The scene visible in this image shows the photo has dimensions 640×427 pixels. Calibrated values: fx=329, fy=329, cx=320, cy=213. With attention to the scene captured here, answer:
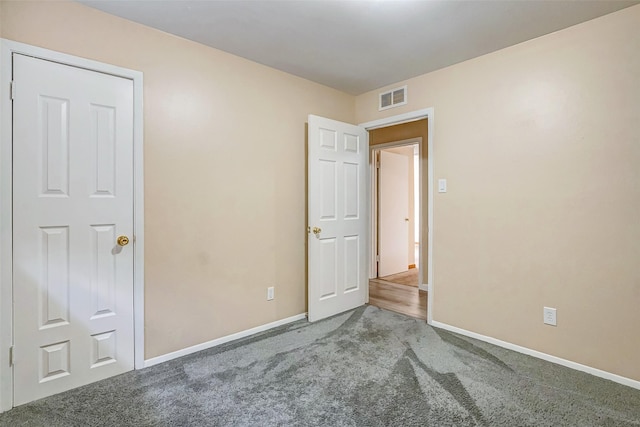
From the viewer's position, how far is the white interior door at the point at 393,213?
17.1 feet

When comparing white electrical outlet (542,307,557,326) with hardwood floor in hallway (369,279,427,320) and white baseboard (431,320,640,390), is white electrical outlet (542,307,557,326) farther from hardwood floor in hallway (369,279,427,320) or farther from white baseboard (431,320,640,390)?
hardwood floor in hallway (369,279,427,320)

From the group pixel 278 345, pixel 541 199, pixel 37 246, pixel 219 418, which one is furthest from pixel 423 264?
pixel 37 246

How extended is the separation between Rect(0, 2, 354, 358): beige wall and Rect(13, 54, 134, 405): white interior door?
17 cm

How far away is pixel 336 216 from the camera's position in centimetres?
333

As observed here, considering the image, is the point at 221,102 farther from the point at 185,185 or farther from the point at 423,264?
the point at 423,264

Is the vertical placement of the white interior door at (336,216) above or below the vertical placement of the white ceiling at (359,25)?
below

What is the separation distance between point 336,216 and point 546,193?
176 centimetres

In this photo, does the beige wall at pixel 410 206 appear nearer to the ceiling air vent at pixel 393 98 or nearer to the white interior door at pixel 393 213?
the white interior door at pixel 393 213

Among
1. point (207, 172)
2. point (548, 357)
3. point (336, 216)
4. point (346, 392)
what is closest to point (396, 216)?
point (336, 216)

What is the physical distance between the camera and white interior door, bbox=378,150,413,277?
5.20 meters

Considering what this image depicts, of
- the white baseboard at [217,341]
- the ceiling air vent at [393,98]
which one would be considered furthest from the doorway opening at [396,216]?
the ceiling air vent at [393,98]

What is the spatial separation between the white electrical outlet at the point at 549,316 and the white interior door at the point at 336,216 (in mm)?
1705

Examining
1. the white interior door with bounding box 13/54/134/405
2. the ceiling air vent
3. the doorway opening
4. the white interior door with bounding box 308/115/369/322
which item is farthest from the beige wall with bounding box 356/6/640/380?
the white interior door with bounding box 13/54/134/405

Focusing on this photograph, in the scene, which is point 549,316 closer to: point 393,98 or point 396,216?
point 393,98
